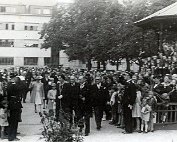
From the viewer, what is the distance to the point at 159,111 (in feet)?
50.1

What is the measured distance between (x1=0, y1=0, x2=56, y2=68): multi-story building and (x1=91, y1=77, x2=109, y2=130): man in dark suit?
48768mm

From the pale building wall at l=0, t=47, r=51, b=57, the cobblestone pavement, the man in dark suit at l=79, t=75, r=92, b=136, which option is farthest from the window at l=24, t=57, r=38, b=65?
the man in dark suit at l=79, t=75, r=92, b=136

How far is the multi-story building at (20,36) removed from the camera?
62906 mm

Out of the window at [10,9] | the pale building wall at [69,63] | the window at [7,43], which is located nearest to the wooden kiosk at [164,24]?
the pale building wall at [69,63]

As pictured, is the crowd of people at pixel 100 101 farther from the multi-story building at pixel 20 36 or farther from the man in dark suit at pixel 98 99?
the multi-story building at pixel 20 36

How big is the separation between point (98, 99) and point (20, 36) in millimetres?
50197

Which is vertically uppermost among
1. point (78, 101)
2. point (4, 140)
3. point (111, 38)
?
point (111, 38)

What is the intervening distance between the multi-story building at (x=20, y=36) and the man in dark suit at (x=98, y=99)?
48.8 metres

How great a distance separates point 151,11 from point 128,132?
19.3 meters

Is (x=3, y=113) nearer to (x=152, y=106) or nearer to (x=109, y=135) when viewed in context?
(x=109, y=135)

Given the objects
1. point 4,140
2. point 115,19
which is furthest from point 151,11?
point 4,140

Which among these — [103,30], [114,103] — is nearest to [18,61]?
[103,30]

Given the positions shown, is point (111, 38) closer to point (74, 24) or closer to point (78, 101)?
point (74, 24)

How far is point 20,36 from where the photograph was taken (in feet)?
209
